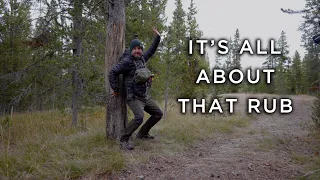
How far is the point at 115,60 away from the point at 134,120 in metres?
1.49

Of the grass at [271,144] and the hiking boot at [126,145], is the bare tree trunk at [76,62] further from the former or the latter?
the grass at [271,144]

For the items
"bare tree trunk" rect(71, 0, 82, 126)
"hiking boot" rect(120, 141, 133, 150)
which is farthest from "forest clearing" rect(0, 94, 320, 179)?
"bare tree trunk" rect(71, 0, 82, 126)

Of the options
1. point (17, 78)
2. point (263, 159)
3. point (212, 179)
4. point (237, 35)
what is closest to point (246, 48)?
point (263, 159)

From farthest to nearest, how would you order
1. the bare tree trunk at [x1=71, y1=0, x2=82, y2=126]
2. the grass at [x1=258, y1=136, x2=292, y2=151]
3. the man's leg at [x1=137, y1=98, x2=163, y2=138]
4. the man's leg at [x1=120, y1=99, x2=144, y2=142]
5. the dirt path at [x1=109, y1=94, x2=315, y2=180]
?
A: the bare tree trunk at [x1=71, y1=0, x2=82, y2=126] < the grass at [x1=258, y1=136, x2=292, y2=151] < the man's leg at [x1=137, y1=98, x2=163, y2=138] < the man's leg at [x1=120, y1=99, x2=144, y2=142] < the dirt path at [x1=109, y1=94, x2=315, y2=180]

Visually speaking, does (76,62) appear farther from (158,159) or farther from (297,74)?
(297,74)

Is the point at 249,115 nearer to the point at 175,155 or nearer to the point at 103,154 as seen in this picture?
the point at 175,155

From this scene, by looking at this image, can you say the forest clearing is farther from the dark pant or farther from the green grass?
the dark pant

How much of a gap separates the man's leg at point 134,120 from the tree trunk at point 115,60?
30 cm

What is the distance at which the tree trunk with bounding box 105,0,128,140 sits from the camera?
5984mm

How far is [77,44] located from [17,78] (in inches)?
92.5

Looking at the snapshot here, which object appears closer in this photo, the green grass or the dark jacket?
the green grass

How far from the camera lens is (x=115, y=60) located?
6.11 metres

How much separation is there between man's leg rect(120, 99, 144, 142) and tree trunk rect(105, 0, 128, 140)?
30 centimetres

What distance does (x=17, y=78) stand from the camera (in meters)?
8.62
